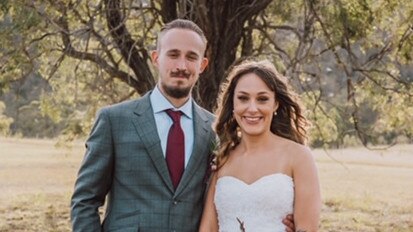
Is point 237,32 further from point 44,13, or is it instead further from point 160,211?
point 160,211

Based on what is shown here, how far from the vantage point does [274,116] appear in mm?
3990

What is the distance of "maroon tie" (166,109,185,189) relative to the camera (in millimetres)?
3629

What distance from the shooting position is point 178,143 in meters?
3.64

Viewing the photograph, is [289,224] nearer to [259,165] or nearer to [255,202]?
[255,202]

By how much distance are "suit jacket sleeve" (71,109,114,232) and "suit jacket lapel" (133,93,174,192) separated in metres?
0.14

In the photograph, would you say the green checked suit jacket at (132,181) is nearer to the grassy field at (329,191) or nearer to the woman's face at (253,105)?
the woman's face at (253,105)

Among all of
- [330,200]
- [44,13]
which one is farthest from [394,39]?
[330,200]

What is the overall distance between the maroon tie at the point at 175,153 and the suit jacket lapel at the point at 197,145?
0.11 ft

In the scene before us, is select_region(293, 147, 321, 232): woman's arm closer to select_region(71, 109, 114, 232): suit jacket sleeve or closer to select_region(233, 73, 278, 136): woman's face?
select_region(233, 73, 278, 136): woman's face

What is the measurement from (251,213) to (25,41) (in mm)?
6971

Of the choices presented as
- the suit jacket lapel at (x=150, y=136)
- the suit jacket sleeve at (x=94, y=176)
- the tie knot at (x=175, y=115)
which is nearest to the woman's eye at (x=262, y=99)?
the tie knot at (x=175, y=115)

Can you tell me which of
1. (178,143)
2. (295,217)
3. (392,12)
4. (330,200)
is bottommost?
(330,200)

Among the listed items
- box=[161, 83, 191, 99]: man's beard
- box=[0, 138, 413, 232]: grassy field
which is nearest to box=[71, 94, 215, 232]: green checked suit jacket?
box=[161, 83, 191, 99]: man's beard

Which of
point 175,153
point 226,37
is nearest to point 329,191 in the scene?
point 226,37
